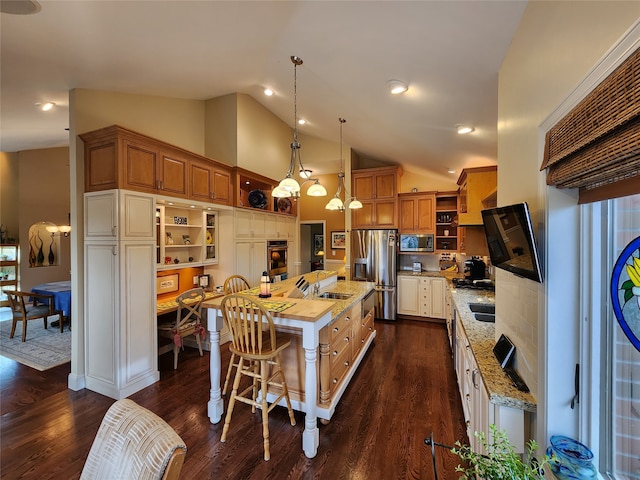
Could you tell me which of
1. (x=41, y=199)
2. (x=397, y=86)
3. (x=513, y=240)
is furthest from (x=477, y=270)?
(x=41, y=199)

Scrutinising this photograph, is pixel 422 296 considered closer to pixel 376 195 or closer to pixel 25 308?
pixel 376 195

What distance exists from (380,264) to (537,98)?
4.10m

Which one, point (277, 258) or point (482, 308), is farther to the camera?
point (277, 258)

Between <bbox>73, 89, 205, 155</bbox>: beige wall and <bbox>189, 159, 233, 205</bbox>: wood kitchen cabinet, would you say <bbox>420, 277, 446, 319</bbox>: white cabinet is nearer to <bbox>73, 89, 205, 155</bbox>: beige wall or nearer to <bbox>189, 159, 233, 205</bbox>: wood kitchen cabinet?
<bbox>189, 159, 233, 205</bbox>: wood kitchen cabinet

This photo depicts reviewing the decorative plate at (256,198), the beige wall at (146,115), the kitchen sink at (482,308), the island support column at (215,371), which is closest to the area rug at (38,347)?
the island support column at (215,371)

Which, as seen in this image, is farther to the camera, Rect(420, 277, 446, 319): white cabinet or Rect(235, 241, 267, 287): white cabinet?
Rect(420, 277, 446, 319): white cabinet

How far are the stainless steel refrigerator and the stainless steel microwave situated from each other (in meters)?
0.51

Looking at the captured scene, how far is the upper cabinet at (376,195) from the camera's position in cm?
527

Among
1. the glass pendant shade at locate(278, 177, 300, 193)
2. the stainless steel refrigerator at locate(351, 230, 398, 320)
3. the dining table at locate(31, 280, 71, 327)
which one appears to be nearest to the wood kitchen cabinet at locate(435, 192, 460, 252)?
the stainless steel refrigerator at locate(351, 230, 398, 320)

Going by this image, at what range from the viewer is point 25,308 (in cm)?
423

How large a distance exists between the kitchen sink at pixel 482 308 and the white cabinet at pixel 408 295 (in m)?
2.17

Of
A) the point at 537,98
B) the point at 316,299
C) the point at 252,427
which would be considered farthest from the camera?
the point at 316,299

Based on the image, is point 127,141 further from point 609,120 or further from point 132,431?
point 609,120

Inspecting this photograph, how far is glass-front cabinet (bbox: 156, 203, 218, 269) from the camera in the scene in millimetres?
3711
